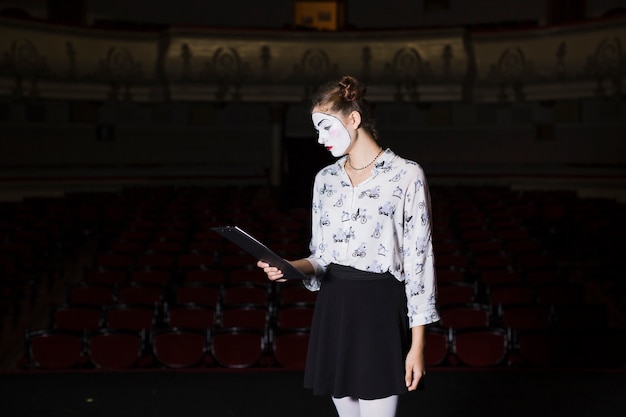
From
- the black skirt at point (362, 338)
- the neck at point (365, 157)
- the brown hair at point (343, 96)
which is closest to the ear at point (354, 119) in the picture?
the brown hair at point (343, 96)

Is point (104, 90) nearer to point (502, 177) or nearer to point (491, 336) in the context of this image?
point (502, 177)

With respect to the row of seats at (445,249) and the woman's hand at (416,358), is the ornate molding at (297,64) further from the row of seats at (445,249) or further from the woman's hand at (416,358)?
the woman's hand at (416,358)

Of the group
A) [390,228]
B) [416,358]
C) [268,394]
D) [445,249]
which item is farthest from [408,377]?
[445,249]

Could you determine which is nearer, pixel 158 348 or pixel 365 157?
pixel 365 157

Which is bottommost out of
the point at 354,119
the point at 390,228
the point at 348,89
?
the point at 390,228

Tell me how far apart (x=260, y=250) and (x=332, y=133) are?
21.4 inches

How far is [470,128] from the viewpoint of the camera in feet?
77.3

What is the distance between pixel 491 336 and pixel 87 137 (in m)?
18.8

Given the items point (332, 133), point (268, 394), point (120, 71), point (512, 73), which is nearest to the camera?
point (332, 133)

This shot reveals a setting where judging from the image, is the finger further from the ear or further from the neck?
the ear

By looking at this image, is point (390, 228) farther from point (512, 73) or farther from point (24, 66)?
point (512, 73)

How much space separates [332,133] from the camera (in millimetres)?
2844

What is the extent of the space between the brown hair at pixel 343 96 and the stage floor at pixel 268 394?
7.26 ft

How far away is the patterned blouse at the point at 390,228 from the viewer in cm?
274
